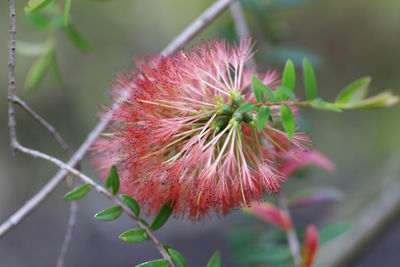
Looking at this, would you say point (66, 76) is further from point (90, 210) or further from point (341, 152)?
point (341, 152)

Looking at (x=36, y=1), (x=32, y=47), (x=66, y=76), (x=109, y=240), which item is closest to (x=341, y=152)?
(x=109, y=240)

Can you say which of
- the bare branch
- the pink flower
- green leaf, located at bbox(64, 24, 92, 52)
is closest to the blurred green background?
the bare branch

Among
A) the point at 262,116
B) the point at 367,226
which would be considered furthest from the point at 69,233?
the point at 367,226

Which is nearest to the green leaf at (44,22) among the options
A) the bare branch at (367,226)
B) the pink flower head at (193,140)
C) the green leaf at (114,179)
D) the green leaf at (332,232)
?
the pink flower head at (193,140)

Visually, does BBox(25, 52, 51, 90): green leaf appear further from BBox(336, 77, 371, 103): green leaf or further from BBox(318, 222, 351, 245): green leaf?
BBox(318, 222, 351, 245): green leaf

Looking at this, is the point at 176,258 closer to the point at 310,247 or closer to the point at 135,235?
the point at 135,235

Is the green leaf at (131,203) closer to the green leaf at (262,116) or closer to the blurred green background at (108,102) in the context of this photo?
the green leaf at (262,116)
